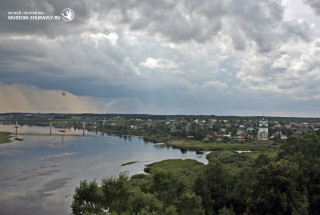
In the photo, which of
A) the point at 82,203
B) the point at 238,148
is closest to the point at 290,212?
the point at 82,203

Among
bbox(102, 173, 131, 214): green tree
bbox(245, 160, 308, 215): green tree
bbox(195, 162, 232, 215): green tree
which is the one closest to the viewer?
bbox(102, 173, 131, 214): green tree

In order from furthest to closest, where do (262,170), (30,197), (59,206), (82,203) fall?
(30,197) → (59,206) → (262,170) → (82,203)

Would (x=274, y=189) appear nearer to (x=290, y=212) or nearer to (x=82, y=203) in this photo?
(x=290, y=212)

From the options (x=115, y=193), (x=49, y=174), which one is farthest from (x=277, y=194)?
(x=49, y=174)

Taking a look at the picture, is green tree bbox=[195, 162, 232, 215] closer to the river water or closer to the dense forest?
the dense forest

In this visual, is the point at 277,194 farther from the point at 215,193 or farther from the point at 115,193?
the point at 115,193

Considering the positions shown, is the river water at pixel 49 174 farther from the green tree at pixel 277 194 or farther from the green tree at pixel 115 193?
the green tree at pixel 277 194

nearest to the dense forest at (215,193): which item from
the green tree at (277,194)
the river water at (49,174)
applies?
the green tree at (277,194)

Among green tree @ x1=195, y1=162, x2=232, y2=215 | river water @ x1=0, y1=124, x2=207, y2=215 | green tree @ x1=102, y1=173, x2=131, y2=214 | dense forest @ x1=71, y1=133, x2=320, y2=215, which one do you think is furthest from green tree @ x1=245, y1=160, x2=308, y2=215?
river water @ x1=0, y1=124, x2=207, y2=215
